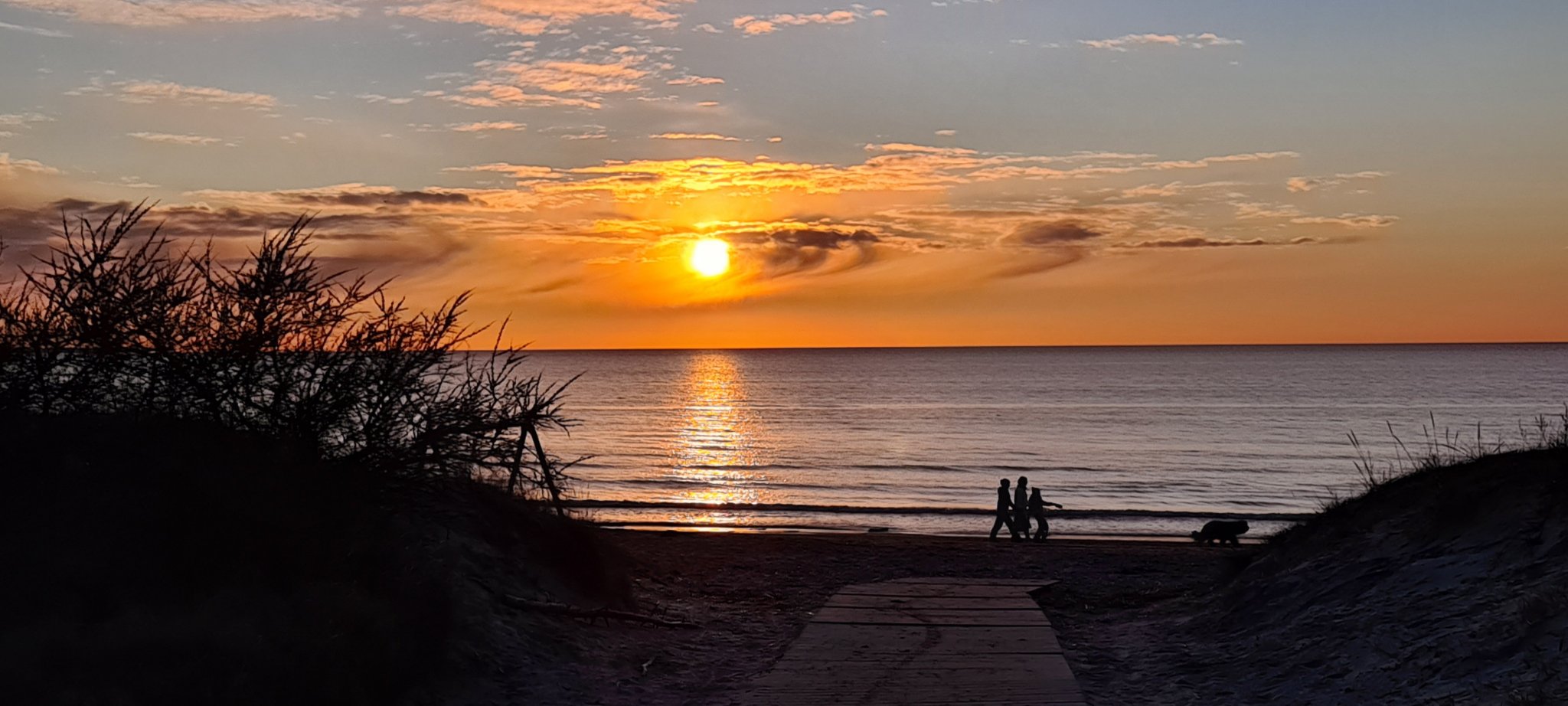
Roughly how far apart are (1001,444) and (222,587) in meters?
65.6

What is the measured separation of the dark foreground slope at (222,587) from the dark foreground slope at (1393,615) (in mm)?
6161

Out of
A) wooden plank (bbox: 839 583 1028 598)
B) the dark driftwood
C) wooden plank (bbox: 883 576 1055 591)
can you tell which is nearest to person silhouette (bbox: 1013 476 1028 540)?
wooden plank (bbox: 883 576 1055 591)

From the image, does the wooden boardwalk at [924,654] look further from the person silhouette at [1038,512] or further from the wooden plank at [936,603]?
the person silhouette at [1038,512]

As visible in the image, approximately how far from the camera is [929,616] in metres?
13.4

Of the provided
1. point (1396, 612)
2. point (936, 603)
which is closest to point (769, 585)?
point (936, 603)

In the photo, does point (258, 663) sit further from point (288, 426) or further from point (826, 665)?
A: point (826, 665)

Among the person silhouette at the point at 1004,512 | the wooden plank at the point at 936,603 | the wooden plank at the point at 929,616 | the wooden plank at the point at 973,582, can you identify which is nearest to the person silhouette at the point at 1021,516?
the person silhouette at the point at 1004,512

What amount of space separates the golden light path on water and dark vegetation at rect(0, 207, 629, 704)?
2479 centimetres

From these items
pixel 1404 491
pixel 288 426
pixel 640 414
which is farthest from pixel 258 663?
pixel 640 414

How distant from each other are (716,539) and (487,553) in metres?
10.5

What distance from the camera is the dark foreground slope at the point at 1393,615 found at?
28.2 ft

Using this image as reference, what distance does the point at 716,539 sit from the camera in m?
22.9

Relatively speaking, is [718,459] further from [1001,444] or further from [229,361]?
[229,361]

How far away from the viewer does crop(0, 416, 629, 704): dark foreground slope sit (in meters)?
7.85
